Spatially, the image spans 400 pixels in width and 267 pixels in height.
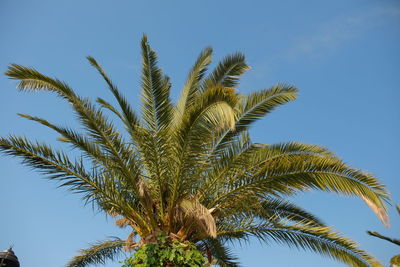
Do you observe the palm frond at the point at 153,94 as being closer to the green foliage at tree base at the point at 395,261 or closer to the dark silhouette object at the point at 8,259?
the dark silhouette object at the point at 8,259

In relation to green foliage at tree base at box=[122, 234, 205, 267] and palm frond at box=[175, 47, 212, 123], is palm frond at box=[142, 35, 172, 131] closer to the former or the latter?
palm frond at box=[175, 47, 212, 123]

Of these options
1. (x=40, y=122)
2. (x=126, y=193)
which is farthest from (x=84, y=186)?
(x=40, y=122)

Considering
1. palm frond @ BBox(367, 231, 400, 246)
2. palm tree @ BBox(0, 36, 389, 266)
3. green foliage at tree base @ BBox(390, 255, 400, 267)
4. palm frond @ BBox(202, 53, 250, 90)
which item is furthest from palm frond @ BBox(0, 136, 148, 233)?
green foliage at tree base @ BBox(390, 255, 400, 267)

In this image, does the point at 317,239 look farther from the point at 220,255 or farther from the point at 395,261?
the point at 395,261

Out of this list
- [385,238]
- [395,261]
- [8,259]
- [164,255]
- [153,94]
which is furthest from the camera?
[395,261]

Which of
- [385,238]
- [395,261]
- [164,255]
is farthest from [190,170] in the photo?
[395,261]

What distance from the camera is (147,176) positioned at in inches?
309

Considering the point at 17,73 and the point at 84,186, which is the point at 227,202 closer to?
the point at 84,186

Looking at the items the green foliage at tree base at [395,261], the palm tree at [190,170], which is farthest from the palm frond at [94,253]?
the green foliage at tree base at [395,261]

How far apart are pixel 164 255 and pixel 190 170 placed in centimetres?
169

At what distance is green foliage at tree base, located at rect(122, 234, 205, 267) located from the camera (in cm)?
682

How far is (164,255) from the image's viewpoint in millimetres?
6836

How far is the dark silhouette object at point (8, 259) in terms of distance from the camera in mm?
7133

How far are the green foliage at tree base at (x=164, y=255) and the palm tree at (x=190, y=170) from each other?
0.75ft
